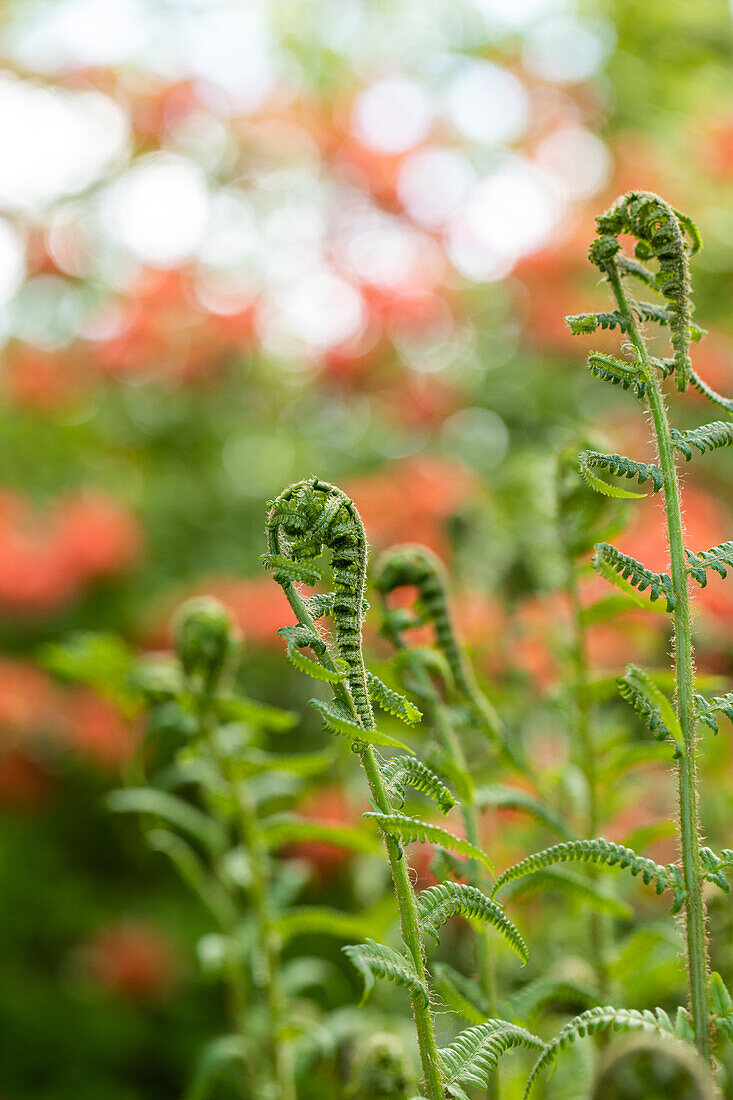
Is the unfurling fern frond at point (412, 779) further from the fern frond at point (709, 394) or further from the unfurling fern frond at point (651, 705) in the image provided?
the fern frond at point (709, 394)

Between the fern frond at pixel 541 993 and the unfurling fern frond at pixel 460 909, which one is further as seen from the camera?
the fern frond at pixel 541 993

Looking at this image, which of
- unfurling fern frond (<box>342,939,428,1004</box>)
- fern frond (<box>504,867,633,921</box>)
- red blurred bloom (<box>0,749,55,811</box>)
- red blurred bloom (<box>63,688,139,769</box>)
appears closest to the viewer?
unfurling fern frond (<box>342,939,428,1004</box>)

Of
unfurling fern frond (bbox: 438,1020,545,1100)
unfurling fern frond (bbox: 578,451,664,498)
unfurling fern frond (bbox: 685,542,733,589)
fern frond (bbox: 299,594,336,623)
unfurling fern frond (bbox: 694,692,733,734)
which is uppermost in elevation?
unfurling fern frond (bbox: 578,451,664,498)

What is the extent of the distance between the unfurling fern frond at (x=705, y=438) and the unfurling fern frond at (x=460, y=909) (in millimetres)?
246

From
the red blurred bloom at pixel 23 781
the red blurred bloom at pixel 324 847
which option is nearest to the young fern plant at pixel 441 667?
the red blurred bloom at pixel 324 847

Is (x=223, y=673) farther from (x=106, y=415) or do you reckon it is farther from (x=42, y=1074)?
(x=106, y=415)

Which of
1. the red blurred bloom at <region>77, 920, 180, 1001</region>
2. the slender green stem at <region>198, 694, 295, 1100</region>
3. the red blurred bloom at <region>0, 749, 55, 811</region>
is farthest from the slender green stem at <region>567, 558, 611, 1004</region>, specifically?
the red blurred bloom at <region>0, 749, 55, 811</region>

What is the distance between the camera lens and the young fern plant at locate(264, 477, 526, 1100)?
18.5 inches

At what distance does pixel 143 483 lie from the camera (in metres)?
3.55

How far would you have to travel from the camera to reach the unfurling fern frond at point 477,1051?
0.47m

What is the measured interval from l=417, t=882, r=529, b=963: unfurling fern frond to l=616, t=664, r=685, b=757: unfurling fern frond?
119 millimetres

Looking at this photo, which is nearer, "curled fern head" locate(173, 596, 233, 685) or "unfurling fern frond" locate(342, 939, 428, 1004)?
"unfurling fern frond" locate(342, 939, 428, 1004)

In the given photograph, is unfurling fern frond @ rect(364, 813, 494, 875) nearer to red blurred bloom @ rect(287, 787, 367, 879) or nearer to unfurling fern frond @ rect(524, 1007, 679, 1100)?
unfurling fern frond @ rect(524, 1007, 679, 1100)

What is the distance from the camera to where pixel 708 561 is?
0.52 meters
